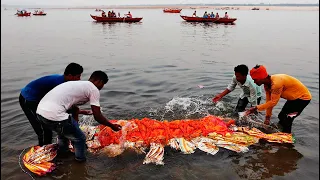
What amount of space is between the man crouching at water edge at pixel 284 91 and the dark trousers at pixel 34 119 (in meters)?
3.97

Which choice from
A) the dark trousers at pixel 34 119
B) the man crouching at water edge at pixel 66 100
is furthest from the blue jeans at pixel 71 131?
the dark trousers at pixel 34 119

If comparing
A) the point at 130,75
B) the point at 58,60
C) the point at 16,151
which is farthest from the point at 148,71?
the point at 16,151

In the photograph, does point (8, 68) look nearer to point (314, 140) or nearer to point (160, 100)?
point (160, 100)

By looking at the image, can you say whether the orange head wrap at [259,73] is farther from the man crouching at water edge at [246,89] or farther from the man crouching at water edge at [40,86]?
the man crouching at water edge at [40,86]

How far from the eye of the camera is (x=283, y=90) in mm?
5336

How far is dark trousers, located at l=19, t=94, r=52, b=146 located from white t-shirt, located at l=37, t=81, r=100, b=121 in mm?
511

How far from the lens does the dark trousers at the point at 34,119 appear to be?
4.50 m

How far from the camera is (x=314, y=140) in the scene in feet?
19.7

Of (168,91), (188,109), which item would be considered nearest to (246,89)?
(188,109)

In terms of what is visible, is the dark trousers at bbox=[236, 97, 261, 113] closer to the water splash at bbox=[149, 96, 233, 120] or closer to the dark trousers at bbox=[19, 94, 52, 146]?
the water splash at bbox=[149, 96, 233, 120]

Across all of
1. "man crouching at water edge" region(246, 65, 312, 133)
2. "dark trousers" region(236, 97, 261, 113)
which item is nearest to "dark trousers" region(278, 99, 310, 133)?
"man crouching at water edge" region(246, 65, 312, 133)

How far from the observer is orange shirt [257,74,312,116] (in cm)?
511

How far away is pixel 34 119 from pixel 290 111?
500 centimetres

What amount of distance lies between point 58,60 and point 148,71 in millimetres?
5360
